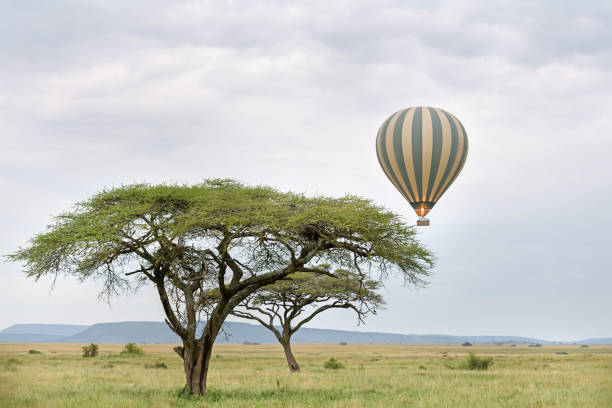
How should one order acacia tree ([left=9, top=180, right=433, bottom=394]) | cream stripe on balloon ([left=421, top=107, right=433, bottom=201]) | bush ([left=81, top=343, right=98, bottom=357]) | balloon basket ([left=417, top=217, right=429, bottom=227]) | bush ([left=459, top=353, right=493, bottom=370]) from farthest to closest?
bush ([left=81, top=343, right=98, bottom=357]) < bush ([left=459, top=353, right=493, bottom=370]) < balloon basket ([left=417, top=217, right=429, bottom=227]) < cream stripe on balloon ([left=421, top=107, right=433, bottom=201]) < acacia tree ([left=9, top=180, right=433, bottom=394])

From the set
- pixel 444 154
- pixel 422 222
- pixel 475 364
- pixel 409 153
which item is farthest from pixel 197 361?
pixel 475 364

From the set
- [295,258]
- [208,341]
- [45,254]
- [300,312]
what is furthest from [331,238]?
[300,312]

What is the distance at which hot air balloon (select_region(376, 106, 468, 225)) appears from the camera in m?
33.5

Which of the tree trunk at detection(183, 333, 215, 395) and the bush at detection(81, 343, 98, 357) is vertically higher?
the tree trunk at detection(183, 333, 215, 395)

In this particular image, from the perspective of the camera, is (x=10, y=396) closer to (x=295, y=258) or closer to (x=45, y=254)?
(x=295, y=258)

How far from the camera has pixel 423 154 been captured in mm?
33344

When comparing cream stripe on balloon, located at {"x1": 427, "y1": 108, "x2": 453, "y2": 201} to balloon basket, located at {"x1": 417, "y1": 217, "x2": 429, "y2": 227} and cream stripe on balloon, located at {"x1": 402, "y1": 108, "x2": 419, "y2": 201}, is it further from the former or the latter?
balloon basket, located at {"x1": 417, "y1": 217, "x2": 429, "y2": 227}

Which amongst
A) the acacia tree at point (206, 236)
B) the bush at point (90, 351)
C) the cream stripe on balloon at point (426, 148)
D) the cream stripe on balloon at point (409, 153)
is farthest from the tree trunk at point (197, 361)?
the bush at point (90, 351)

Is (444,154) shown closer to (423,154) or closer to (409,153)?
(423,154)

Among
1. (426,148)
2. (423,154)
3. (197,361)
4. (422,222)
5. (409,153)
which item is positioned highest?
(426,148)

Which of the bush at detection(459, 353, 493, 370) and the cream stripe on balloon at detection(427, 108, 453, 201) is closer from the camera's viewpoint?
the cream stripe on balloon at detection(427, 108, 453, 201)

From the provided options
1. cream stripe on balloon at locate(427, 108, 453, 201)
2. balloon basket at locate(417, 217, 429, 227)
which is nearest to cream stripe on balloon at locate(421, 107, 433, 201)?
cream stripe on balloon at locate(427, 108, 453, 201)

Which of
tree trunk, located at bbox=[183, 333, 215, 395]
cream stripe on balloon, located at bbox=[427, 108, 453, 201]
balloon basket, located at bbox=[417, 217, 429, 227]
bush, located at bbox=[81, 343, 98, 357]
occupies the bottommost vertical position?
bush, located at bbox=[81, 343, 98, 357]

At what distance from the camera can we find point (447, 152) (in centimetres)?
3369
